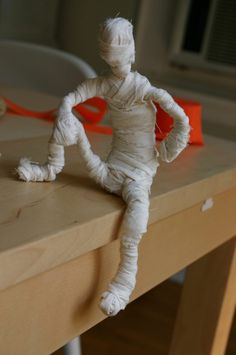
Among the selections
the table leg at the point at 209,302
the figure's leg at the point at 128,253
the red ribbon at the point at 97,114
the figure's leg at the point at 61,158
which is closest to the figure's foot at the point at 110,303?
the figure's leg at the point at 128,253

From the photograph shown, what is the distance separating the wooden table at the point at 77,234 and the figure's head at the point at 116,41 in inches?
5.0

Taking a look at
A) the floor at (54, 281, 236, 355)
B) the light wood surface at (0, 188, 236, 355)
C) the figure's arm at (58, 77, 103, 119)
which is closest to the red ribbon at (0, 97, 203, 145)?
the light wood surface at (0, 188, 236, 355)

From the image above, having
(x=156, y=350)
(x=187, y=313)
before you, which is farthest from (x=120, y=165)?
(x=156, y=350)

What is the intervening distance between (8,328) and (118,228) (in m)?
0.14

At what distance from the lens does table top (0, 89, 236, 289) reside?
438mm

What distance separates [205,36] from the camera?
6.84ft

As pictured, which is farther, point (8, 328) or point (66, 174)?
point (66, 174)

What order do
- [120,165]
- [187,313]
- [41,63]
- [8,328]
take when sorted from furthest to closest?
1. [41,63]
2. [187,313]
3. [120,165]
4. [8,328]

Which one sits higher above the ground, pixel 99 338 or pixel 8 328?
pixel 8 328

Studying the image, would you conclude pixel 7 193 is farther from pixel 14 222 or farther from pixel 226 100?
pixel 226 100

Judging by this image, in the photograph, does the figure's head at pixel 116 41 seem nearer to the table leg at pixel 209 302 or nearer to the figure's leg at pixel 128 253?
the figure's leg at pixel 128 253

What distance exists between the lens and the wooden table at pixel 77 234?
0.45 meters

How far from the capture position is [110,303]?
0.51 meters

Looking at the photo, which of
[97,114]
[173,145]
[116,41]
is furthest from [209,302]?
[116,41]
